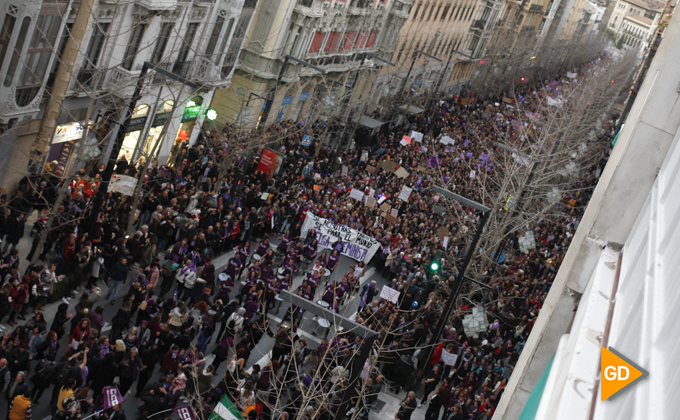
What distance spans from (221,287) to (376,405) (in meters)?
4.95

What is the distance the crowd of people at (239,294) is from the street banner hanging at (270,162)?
363 millimetres

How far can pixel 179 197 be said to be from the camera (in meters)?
24.9

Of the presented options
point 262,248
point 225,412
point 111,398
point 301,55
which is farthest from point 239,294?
point 301,55

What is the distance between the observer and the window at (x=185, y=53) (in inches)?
1313

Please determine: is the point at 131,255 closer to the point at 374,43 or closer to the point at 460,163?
the point at 460,163

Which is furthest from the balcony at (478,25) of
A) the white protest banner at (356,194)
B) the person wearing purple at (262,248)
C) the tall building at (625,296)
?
the tall building at (625,296)

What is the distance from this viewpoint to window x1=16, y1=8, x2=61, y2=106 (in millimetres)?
22594

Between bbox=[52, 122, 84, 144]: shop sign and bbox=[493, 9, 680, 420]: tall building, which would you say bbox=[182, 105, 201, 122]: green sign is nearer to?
bbox=[52, 122, 84, 144]: shop sign

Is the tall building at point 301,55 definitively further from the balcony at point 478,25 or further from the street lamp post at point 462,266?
the balcony at point 478,25

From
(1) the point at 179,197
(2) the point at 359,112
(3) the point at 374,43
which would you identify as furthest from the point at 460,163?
(1) the point at 179,197

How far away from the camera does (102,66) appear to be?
26.7 metres

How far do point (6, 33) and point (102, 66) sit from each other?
18.6ft

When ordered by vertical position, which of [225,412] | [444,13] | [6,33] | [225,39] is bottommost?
[225,412]

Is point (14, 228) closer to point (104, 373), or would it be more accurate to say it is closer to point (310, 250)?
point (104, 373)
